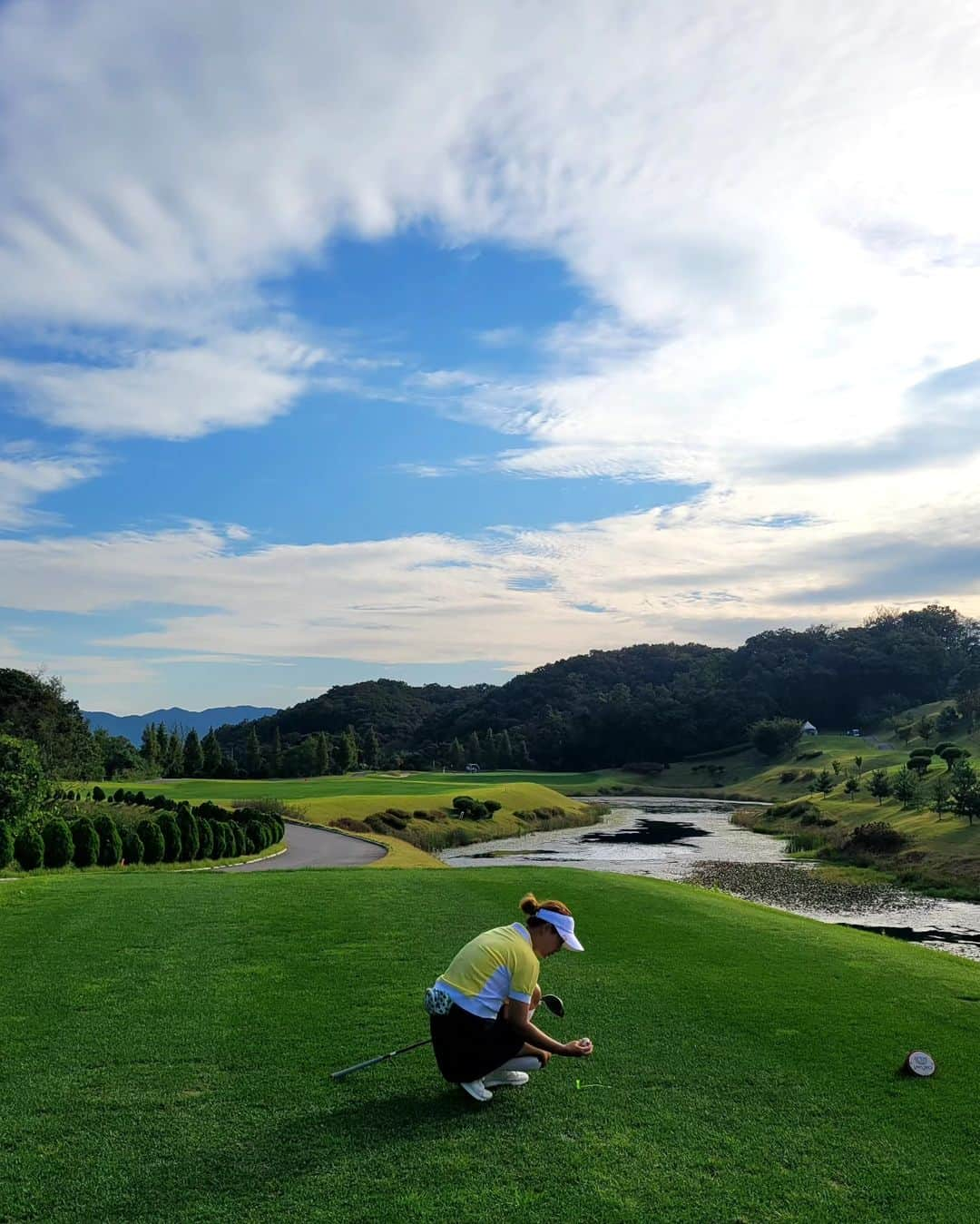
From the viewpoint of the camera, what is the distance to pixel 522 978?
6406 millimetres

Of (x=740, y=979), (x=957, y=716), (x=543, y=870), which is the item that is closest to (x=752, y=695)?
(x=957, y=716)

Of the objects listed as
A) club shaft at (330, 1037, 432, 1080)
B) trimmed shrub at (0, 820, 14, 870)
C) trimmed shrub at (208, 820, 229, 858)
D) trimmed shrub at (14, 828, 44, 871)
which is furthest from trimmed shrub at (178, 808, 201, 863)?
club shaft at (330, 1037, 432, 1080)

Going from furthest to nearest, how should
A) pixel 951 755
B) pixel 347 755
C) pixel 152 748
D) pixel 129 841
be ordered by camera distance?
pixel 347 755 → pixel 152 748 → pixel 951 755 → pixel 129 841

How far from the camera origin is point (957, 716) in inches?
3905

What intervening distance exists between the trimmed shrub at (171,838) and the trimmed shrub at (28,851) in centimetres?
572

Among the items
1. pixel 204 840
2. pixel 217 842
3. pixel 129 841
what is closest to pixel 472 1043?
pixel 129 841

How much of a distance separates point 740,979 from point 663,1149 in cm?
492

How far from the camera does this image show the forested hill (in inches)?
5689

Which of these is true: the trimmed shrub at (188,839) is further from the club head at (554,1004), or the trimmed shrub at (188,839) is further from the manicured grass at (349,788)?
the manicured grass at (349,788)

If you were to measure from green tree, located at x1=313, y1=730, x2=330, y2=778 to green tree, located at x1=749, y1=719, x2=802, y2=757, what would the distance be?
55.8 m

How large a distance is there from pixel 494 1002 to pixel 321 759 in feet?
359

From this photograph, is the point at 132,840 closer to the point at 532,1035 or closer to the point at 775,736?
the point at 532,1035

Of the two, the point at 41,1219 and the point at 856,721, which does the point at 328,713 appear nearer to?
the point at 856,721

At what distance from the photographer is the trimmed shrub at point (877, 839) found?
41531 mm
